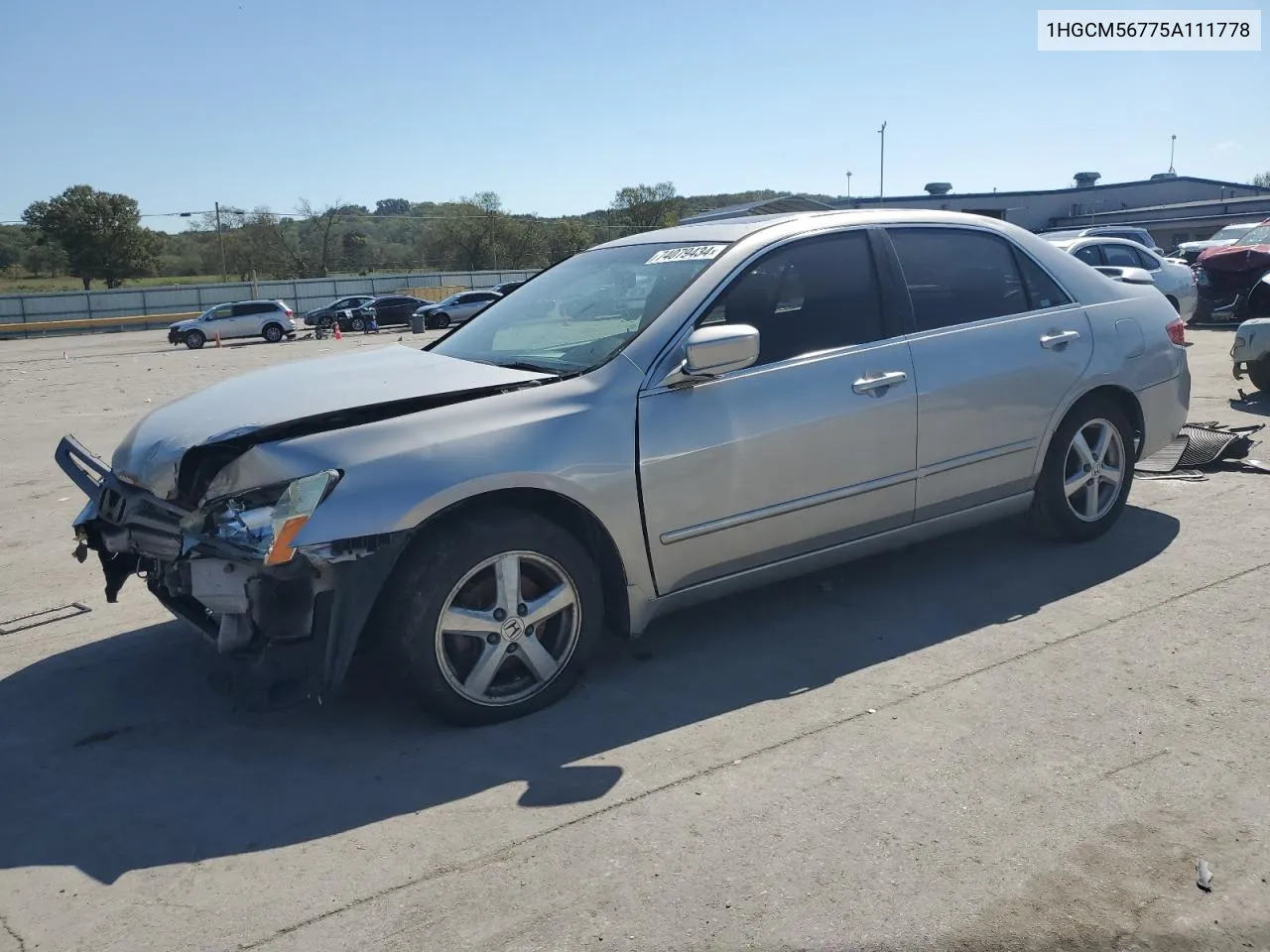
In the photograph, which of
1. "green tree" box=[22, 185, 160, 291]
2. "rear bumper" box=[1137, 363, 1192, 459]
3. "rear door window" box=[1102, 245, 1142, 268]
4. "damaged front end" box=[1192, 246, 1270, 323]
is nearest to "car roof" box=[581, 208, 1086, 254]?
"rear bumper" box=[1137, 363, 1192, 459]

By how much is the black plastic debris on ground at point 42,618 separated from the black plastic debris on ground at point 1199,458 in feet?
20.9

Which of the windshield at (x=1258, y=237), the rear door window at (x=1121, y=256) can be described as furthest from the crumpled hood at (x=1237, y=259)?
the rear door window at (x=1121, y=256)

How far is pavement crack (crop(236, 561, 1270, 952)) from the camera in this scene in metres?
2.70

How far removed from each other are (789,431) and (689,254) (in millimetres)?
925

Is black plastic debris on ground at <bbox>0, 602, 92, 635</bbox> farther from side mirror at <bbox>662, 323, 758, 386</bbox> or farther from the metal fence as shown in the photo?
the metal fence

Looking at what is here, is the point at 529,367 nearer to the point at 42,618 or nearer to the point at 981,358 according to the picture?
the point at 981,358

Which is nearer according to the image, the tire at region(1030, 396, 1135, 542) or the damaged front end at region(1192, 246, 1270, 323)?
the tire at region(1030, 396, 1135, 542)

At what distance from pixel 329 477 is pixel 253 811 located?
3.48ft

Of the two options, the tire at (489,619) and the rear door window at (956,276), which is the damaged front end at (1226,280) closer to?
the rear door window at (956,276)

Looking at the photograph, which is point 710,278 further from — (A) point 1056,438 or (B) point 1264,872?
(B) point 1264,872

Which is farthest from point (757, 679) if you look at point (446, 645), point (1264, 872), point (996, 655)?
point (1264, 872)

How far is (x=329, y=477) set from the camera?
11.2 ft

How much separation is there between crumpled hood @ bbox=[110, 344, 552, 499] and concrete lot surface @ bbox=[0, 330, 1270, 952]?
3.17ft

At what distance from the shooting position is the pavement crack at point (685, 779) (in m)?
2.70
